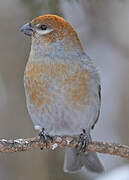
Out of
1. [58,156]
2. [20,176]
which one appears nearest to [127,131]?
[58,156]

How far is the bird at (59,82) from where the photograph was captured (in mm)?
3863

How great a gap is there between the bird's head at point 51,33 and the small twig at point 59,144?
0.86 meters

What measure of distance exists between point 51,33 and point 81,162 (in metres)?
1.31

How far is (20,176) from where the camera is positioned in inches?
205

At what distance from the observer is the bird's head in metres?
3.97

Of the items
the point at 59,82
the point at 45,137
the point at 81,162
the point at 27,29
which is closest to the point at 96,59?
the point at 81,162

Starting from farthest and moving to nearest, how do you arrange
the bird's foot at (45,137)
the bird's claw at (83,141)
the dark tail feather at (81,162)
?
1. the dark tail feather at (81,162)
2. the bird's claw at (83,141)
3. the bird's foot at (45,137)

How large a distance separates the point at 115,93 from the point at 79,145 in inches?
95.8

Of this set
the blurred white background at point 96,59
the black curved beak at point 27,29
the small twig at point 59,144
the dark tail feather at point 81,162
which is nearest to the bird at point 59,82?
the black curved beak at point 27,29

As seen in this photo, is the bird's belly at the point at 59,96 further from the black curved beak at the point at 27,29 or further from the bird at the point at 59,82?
the black curved beak at the point at 27,29

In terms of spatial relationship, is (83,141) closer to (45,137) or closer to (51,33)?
(45,137)

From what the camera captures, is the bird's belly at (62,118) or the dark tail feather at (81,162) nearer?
the bird's belly at (62,118)

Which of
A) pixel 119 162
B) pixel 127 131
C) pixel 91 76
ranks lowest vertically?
pixel 119 162

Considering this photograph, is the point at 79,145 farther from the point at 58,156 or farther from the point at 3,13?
the point at 3,13
